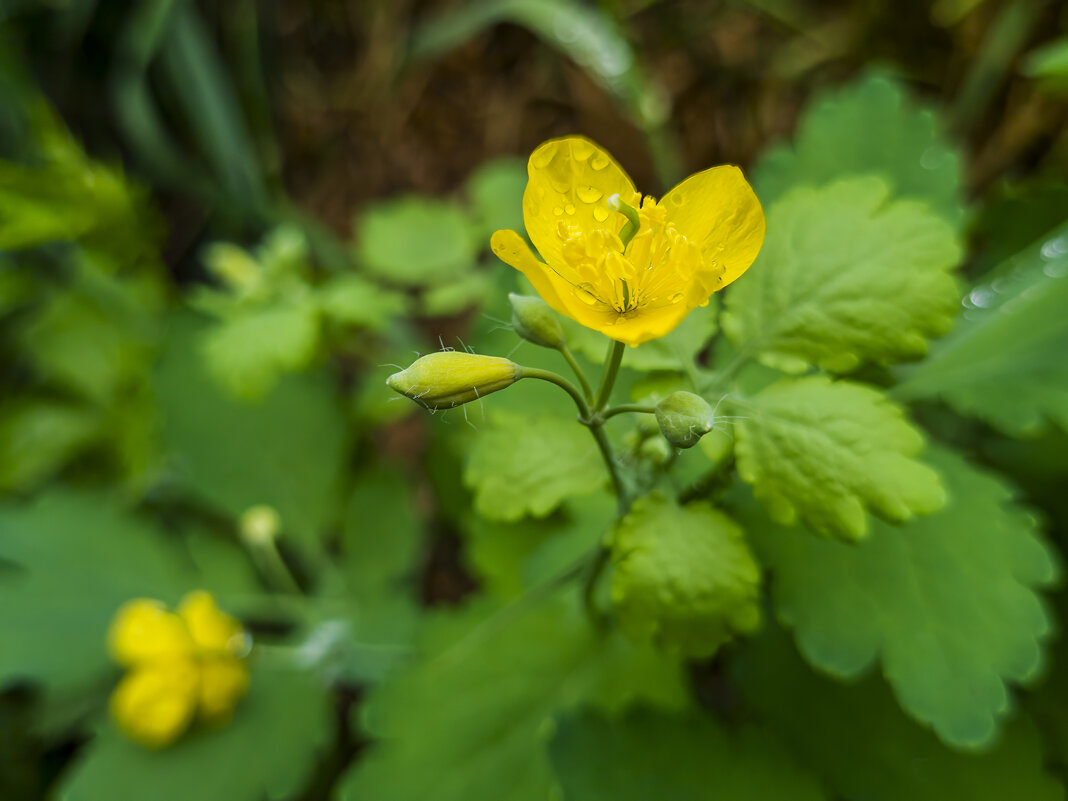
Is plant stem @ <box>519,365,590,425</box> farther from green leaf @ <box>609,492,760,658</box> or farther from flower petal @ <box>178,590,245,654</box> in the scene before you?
flower petal @ <box>178,590,245,654</box>

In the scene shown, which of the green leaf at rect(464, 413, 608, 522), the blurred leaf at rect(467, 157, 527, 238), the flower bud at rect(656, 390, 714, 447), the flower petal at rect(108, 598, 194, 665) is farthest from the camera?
the blurred leaf at rect(467, 157, 527, 238)

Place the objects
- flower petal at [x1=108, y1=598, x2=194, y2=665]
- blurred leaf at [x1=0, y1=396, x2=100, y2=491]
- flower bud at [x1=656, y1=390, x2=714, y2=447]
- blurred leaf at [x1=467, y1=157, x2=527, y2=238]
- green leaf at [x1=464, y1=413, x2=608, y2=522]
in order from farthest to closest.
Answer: blurred leaf at [x1=0, y1=396, x2=100, y2=491] → blurred leaf at [x1=467, y1=157, x2=527, y2=238] → flower petal at [x1=108, y1=598, x2=194, y2=665] → green leaf at [x1=464, y1=413, x2=608, y2=522] → flower bud at [x1=656, y1=390, x2=714, y2=447]

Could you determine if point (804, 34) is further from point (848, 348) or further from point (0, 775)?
point (0, 775)

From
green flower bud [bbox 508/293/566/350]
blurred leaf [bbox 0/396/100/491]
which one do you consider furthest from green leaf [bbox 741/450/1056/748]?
blurred leaf [bbox 0/396/100/491]

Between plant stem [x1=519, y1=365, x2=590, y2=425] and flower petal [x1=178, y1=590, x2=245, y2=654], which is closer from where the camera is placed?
plant stem [x1=519, y1=365, x2=590, y2=425]

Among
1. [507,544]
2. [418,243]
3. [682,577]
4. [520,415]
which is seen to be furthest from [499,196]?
[682,577]

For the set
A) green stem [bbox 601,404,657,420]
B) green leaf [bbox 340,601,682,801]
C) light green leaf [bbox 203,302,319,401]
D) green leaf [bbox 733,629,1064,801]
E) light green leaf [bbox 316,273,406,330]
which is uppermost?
green stem [bbox 601,404,657,420]
